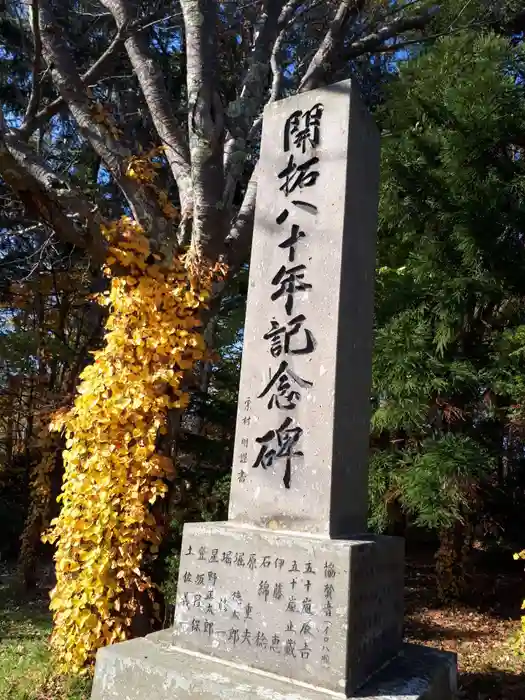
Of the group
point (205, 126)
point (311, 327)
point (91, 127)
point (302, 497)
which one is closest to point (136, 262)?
point (205, 126)

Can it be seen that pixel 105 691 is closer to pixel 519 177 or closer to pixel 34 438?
pixel 519 177

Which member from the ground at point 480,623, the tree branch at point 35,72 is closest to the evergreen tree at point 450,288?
the ground at point 480,623

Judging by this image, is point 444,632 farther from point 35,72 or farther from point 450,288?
point 35,72

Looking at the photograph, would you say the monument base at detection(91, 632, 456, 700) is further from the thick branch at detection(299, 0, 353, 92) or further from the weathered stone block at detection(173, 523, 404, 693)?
the thick branch at detection(299, 0, 353, 92)

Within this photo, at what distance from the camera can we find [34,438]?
30.8 ft

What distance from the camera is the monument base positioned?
7.74 ft

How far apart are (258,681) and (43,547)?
875 cm

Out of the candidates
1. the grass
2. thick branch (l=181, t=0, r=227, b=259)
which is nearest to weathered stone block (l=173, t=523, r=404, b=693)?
the grass

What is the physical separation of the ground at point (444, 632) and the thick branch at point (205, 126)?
343 cm

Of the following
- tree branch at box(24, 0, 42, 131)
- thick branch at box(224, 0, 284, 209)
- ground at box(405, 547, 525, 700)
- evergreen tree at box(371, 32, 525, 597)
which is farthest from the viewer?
evergreen tree at box(371, 32, 525, 597)

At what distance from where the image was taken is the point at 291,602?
8.20ft

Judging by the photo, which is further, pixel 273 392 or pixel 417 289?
pixel 417 289

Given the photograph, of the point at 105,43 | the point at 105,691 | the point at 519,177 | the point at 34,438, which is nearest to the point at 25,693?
the point at 105,691

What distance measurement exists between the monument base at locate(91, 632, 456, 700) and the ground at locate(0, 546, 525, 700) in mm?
1555
